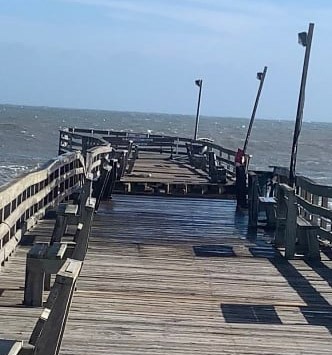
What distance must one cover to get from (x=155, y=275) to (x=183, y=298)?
3.75 ft

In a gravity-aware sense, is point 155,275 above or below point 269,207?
below

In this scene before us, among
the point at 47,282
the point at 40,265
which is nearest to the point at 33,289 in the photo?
the point at 40,265

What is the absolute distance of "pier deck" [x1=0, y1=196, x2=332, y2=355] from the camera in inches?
265

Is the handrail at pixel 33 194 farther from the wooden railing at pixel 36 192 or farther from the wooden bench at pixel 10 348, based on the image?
the wooden bench at pixel 10 348

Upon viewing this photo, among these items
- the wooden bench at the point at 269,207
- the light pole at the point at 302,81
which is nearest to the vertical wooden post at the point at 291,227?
the wooden bench at the point at 269,207

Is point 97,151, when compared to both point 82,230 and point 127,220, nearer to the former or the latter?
point 127,220

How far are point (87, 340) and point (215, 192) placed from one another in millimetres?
14295

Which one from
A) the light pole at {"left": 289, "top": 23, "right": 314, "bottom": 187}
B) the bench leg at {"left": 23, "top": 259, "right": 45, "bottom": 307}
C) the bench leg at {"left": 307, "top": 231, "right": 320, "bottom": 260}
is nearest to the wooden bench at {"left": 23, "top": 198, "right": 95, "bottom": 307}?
the bench leg at {"left": 23, "top": 259, "right": 45, "bottom": 307}

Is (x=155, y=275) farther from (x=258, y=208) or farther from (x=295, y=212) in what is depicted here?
(x=258, y=208)

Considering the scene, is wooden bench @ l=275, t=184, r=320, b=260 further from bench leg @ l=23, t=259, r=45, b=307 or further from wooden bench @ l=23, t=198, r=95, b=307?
bench leg @ l=23, t=259, r=45, b=307

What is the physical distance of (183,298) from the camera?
832cm

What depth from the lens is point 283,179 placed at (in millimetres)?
15219

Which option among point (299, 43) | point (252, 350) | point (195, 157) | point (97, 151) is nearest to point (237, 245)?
point (299, 43)

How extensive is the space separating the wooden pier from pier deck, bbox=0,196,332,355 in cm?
1
